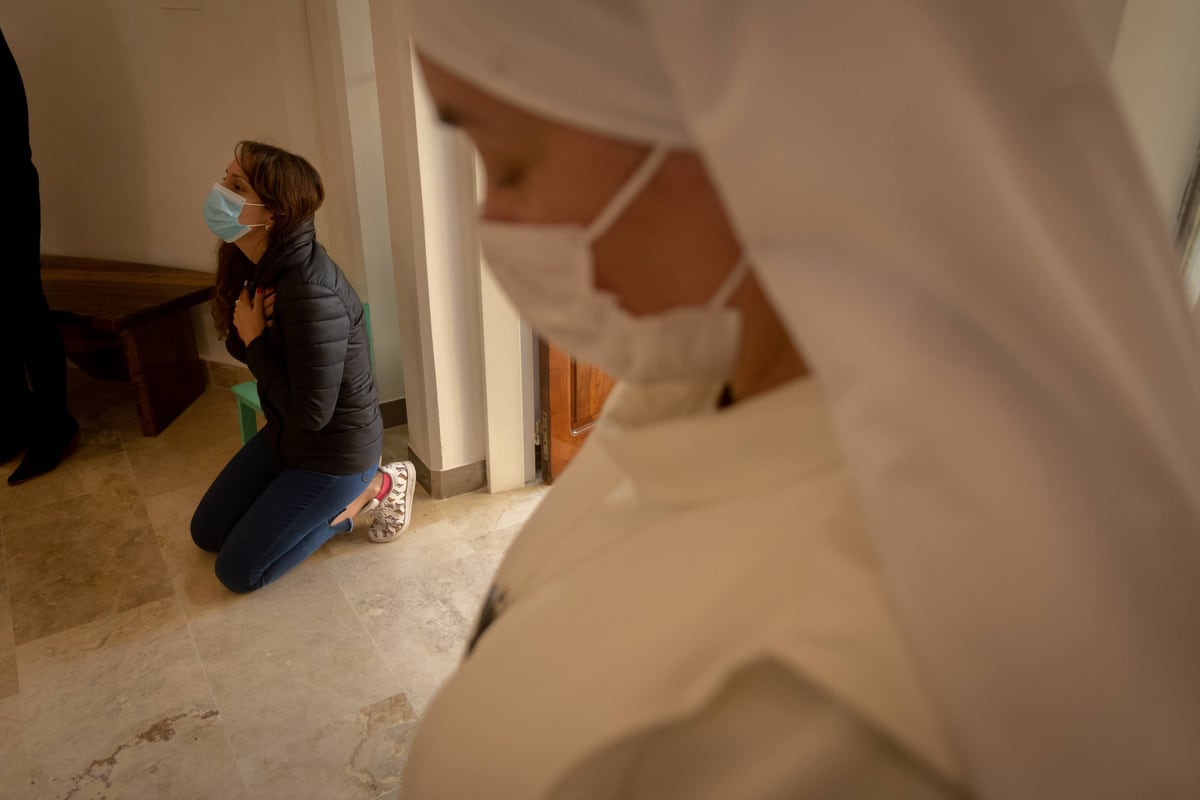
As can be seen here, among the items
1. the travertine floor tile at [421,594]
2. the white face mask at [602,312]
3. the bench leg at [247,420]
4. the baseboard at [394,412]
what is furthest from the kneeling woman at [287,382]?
the white face mask at [602,312]

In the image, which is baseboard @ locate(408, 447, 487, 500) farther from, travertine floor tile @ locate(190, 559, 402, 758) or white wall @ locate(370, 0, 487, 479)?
travertine floor tile @ locate(190, 559, 402, 758)

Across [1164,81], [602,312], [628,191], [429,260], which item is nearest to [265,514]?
[429,260]

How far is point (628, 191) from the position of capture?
59 centimetres

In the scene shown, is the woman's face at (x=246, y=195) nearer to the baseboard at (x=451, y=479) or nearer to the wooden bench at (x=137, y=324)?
the baseboard at (x=451, y=479)

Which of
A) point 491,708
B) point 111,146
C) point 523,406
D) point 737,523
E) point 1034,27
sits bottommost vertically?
point 523,406

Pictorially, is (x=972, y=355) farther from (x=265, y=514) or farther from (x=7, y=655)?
(x=7, y=655)

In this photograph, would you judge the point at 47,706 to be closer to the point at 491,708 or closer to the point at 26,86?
the point at 491,708

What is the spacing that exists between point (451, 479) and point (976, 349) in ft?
8.59

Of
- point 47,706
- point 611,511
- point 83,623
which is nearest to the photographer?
point 611,511

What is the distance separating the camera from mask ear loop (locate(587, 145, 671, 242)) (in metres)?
0.57

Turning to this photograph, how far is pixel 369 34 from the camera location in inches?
109

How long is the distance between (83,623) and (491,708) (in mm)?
2194

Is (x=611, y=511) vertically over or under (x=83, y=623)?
over

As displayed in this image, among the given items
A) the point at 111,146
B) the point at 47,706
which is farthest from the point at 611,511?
the point at 111,146
